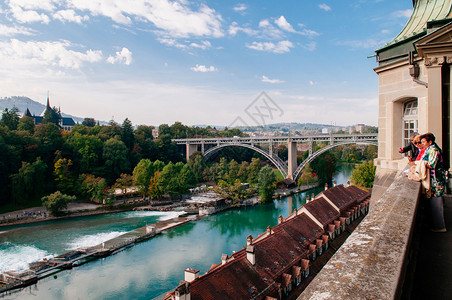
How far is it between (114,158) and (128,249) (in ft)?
50.7

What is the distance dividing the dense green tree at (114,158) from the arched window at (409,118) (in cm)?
2780

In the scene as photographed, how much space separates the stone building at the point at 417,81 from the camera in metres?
4.23

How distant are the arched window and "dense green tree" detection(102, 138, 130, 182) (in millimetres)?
27805

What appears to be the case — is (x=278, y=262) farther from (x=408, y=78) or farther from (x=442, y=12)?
(x=442, y=12)

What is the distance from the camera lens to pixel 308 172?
34062 millimetres

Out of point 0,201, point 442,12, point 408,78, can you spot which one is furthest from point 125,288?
point 0,201

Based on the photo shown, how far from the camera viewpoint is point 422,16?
17.1 feet

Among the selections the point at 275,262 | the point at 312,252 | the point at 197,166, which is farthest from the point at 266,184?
the point at 275,262

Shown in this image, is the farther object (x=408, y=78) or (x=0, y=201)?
(x=0, y=201)

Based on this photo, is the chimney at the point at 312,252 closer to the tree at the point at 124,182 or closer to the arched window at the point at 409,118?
the arched window at the point at 409,118

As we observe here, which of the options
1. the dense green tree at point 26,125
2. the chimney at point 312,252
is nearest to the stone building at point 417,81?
the chimney at point 312,252

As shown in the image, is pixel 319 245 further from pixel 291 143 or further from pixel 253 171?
pixel 291 143

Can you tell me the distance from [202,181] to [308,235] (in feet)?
84.5

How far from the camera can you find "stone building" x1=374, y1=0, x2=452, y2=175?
4234mm
